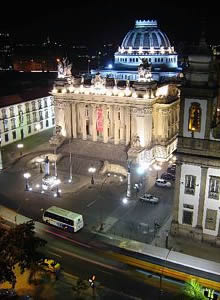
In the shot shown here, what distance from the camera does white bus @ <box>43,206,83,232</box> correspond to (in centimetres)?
5306

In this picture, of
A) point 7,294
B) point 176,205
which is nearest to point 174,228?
point 176,205

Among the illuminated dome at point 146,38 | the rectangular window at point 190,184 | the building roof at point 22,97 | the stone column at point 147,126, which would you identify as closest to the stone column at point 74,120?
the building roof at point 22,97

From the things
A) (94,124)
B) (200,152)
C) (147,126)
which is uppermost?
(200,152)

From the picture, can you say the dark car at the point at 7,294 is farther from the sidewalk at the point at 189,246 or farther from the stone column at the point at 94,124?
the stone column at the point at 94,124

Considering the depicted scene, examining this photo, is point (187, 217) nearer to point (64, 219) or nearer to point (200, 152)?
point (200, 152)

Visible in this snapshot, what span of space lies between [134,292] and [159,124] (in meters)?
47.1

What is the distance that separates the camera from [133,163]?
251 feet

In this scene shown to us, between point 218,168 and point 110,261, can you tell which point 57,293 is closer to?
point 110,261

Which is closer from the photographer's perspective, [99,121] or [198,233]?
[198,233]

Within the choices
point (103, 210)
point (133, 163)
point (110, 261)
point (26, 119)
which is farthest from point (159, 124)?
point (110, 261)

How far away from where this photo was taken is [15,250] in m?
35.9

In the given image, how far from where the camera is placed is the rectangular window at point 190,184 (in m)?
48.9

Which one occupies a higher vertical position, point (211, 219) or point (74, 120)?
point (74, 120)

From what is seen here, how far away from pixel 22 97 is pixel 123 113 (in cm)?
3003
